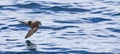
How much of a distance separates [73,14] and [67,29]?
1.88 meters

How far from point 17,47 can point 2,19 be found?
2892mm

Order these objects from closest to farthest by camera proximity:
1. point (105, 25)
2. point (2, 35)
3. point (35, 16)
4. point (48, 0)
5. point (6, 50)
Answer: point (6, 50)
point (2, 35)
point (105, 25)
point (35, 16)
point (48, 0)

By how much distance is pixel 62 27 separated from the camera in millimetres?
14633

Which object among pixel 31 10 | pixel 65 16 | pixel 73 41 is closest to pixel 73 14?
pixel 65 16

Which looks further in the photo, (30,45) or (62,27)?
(62,27)

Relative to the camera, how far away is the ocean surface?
42.0 ft

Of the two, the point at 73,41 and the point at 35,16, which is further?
the point at 35,16

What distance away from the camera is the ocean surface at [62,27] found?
504 inches

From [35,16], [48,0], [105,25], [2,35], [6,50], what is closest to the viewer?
[6,50]

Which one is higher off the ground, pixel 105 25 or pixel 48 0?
pixel 48 0

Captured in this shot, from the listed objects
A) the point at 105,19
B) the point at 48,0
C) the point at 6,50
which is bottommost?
the point at 6,50

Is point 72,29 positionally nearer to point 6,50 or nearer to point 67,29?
point 67,29

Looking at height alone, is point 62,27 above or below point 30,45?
above

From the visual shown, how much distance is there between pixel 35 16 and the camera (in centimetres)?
1588
